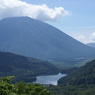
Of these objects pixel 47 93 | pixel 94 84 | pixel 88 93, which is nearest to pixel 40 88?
pixel 47 93

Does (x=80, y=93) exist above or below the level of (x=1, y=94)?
below

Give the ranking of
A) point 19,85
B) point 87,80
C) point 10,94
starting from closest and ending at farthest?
point 10,94 < point 19,85 < point 87,80

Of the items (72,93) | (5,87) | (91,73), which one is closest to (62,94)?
(72,93)

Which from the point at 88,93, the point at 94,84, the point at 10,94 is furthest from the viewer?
the point at 94,84

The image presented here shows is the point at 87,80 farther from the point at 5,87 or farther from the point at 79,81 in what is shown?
the point at 5,87

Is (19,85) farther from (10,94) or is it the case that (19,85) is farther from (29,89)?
(10,94)

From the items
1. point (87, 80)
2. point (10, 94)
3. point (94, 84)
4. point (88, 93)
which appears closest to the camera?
point (10, 94)

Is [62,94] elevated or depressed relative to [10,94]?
depressed

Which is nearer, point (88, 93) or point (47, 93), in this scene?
point (47, 93)

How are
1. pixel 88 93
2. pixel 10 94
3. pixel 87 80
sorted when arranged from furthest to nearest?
pixel 87 80 < pixel 88 93 < pixel 10 94
